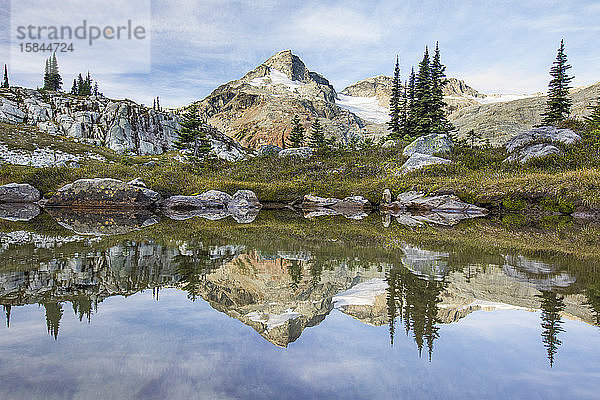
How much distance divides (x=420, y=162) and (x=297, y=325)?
2977cm

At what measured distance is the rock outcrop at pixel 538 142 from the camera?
27278 mm

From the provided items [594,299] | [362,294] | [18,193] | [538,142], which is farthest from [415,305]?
[18,193]

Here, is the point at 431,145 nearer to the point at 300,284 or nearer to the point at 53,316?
the point at 300,284

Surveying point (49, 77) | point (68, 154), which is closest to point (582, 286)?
point (68, 154)

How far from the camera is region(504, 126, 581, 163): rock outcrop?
27278 mm

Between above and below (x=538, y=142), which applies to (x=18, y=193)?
below

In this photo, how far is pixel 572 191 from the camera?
66.0ft

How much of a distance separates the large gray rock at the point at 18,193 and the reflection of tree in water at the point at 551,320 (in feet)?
108

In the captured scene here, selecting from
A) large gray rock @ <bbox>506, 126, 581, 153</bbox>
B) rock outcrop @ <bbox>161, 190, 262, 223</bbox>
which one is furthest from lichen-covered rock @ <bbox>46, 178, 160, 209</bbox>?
large gray rock @ <bbox>506, 126, 581, 153</bbox>

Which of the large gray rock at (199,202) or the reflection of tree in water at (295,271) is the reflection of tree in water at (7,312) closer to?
the reflection of tree in water at (295,271)

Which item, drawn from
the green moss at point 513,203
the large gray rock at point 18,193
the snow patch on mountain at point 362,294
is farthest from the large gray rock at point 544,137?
Result: the large gray rock at point 18,193

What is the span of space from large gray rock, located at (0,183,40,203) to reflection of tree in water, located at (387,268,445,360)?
3058 cm

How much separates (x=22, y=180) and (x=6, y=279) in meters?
29.3

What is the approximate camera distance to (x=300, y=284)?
5859 mm
